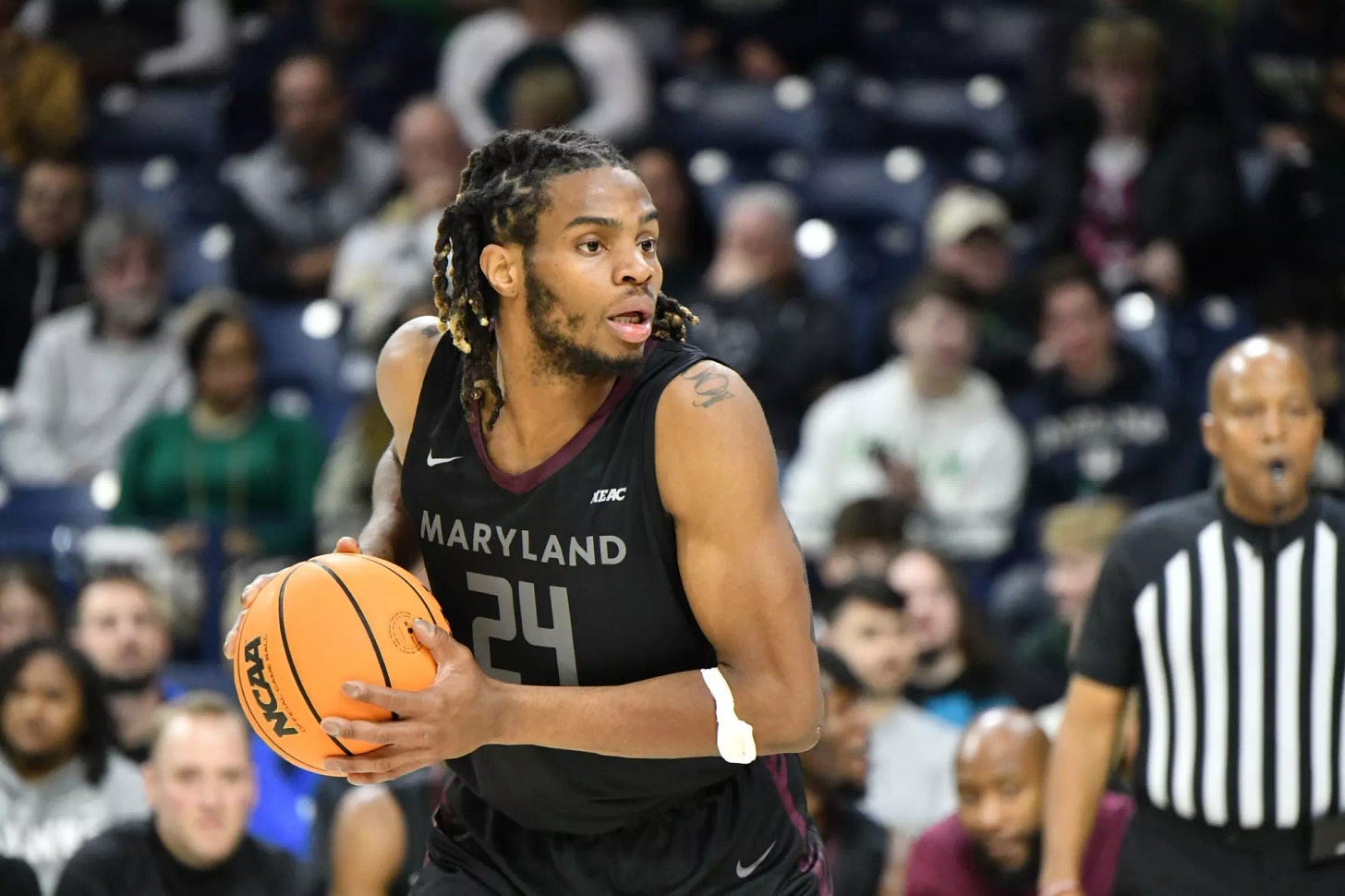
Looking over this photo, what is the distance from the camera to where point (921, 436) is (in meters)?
7.05

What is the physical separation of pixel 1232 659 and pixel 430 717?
212cm

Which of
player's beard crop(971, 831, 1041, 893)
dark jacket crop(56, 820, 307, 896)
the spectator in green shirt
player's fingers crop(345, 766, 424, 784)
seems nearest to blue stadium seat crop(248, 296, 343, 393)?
the spectator in green shirt

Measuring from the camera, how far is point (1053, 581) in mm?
6160

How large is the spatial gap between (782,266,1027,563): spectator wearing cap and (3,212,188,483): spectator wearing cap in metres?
2.52

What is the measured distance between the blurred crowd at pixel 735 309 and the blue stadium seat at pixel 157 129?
0.7 inches

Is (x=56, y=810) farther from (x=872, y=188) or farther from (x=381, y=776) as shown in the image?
(x=872, y=188)

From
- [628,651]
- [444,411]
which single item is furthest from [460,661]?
[444,411]

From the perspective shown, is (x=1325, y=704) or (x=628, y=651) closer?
(x=628, y=651)

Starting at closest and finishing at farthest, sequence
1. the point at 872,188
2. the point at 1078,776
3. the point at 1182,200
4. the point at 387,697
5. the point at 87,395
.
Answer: the point at 387,697 → the point at 1078,776 → the point at 1182,200 → the point at 87,395 → the point at 872,188

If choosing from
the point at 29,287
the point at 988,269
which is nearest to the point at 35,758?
the point at 29,287

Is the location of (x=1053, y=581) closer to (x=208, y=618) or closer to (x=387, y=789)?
(x=387, y=789)

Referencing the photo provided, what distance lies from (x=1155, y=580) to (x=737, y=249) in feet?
11.2

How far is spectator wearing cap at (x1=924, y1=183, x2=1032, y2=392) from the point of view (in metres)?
7.38

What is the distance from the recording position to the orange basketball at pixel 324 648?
9.64ft
